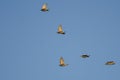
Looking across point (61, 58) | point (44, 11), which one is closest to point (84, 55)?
point (61, 58)

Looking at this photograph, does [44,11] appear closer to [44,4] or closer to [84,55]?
[44,4]

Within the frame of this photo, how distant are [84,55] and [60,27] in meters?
5.50

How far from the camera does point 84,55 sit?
43.7m

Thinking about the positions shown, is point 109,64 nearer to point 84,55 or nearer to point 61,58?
point 84,55

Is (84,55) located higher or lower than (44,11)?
lower

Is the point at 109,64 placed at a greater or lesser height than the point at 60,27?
lesser

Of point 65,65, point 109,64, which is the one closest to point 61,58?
point 65,65

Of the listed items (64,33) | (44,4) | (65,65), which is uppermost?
(44,4)

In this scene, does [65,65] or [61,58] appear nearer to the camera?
[65,65]

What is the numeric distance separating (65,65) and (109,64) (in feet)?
20.9

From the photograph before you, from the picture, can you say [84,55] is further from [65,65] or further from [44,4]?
[44,4]

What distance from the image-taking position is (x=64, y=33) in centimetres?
4138

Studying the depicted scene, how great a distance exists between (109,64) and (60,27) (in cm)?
889

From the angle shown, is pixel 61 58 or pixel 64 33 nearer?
pixel 64 33
